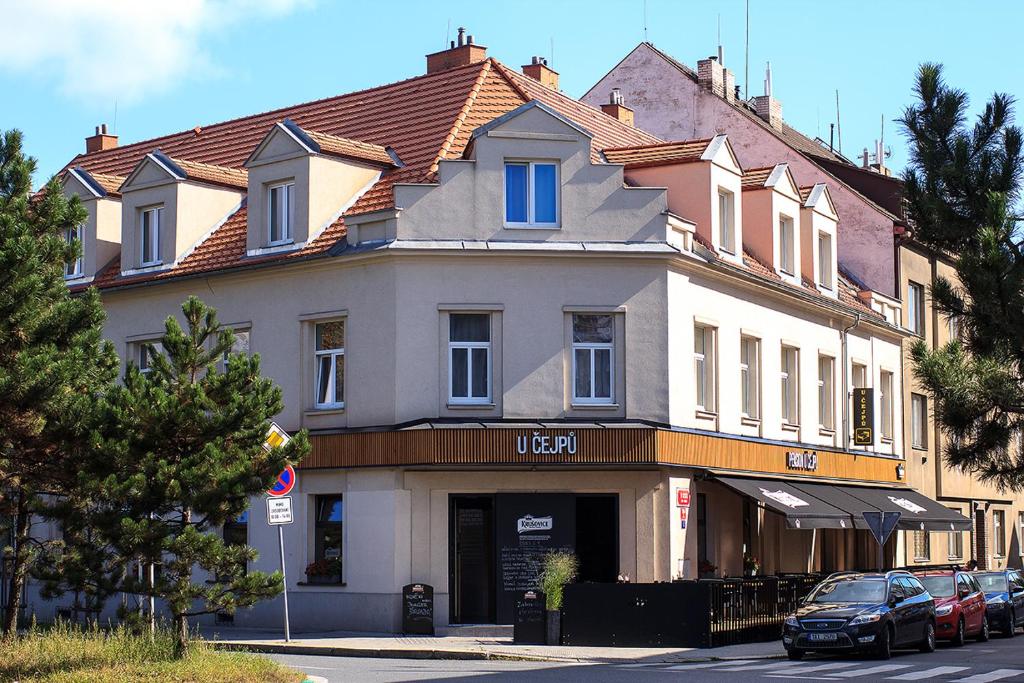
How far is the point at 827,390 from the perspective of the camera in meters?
37.0

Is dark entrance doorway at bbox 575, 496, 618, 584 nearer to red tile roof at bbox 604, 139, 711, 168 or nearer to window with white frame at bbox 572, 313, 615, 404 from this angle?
window with white frame at bbox 572, 313, 615, 404

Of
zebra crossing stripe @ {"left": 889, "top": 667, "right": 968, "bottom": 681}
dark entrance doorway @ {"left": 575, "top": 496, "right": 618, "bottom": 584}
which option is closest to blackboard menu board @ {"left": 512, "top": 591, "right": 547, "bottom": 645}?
dark entrance doorway @ {"left": 575, "top": 496, "right": 618, "bottom": 584}

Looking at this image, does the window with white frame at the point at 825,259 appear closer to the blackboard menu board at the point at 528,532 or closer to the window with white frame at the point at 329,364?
the blackboard menu board at the point at 528,532

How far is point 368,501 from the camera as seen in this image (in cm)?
2891

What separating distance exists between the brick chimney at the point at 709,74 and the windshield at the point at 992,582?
721 inches

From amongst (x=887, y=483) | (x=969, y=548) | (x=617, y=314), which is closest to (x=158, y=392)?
(x=617, y=314)

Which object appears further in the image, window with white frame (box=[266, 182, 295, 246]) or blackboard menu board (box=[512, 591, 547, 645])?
window with white frame (box=[266, 182, 295, 246])

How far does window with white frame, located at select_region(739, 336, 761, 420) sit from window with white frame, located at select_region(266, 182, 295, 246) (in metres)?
10.2

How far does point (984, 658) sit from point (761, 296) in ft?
36.5

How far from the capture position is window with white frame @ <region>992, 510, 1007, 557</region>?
47.5 metres

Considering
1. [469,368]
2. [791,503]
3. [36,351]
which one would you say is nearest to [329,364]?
[469,368]

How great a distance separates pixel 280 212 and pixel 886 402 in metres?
18.3

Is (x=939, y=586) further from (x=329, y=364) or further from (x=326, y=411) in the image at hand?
(x=329, y=364)

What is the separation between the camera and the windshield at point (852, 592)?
24.6 metres
